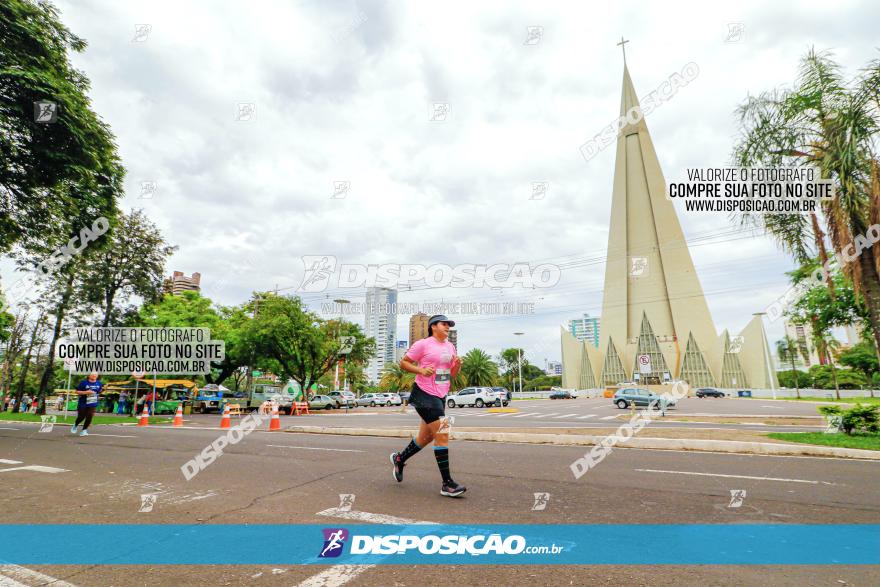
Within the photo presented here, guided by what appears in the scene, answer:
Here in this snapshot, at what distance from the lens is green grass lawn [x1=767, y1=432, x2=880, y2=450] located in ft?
27.5

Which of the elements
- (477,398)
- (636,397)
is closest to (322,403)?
(477,398)

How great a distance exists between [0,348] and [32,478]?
164ft

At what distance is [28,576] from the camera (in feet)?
9.21

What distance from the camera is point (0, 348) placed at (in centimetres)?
4069

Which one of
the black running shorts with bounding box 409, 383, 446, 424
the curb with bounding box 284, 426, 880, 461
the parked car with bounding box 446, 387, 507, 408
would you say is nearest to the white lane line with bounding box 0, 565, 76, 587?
the black running shorts with bounding box 409, 383, 446, 424

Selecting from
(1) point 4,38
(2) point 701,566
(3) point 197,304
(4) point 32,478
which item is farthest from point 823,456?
(3) point 197,304

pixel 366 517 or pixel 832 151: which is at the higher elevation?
pixel 832 151

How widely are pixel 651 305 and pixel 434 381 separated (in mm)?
85972

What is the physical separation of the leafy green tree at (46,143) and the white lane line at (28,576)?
1213cm

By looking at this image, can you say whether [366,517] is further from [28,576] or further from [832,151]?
[832,151]

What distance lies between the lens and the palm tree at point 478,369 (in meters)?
64.6

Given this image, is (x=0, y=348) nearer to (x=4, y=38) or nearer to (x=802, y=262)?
(x=4, y=38)

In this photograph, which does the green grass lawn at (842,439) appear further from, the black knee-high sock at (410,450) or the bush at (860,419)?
the black knee-high sock at (410,450)

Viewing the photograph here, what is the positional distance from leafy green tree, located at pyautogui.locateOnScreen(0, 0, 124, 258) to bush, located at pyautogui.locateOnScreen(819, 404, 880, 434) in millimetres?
21169
